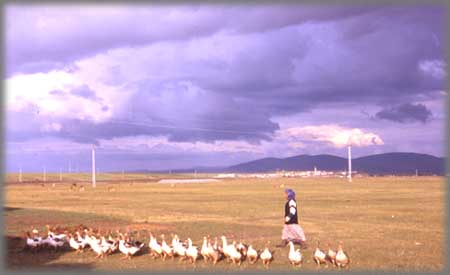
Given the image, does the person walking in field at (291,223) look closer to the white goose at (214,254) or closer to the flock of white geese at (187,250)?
the flock of white geese at (187,250)

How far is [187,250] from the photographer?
18.0 metres

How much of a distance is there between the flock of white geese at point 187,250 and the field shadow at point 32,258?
0.22m

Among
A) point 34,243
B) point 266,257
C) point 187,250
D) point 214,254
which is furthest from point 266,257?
point 34,243

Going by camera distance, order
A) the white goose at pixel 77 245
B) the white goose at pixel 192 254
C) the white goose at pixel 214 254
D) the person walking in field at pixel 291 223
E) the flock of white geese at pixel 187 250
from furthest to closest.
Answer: the white goose at pixel 77 245 < the person walking in field at pixel 291 223 < the white goose at pixel 192 254 < the white goose at pixel 214 254 < the flock of white geese at pixel 187 250

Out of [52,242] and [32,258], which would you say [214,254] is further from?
[52,242]

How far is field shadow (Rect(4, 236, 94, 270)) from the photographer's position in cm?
1811

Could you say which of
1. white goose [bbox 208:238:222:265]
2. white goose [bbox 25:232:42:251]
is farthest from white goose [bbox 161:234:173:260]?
white goose [bbox 25:232:42:251]

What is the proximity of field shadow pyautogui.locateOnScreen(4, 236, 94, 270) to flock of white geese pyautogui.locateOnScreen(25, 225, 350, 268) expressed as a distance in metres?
0.22

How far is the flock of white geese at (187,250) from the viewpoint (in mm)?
17188

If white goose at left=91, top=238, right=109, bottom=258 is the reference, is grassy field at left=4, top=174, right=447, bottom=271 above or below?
below

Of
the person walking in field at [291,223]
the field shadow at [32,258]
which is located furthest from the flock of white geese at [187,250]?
the person walking in field at [291,223]

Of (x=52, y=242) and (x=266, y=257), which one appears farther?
(x=52, y=242)

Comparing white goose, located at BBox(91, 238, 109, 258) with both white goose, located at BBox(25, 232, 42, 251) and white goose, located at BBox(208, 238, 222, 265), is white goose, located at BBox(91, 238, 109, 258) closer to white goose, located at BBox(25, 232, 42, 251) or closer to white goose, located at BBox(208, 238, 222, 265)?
white goose, located at BBox(25, 232, 42, 251)

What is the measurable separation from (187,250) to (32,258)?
200 inches
